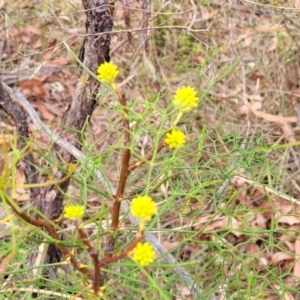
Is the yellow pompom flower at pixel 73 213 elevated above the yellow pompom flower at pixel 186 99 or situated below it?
below

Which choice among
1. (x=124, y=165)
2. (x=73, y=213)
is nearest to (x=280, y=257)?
(x=124, y=165)

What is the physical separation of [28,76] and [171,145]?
6.07ft

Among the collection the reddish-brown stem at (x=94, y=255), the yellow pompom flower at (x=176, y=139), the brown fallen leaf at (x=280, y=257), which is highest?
the yellow pompom flower at (x=176, y=139)

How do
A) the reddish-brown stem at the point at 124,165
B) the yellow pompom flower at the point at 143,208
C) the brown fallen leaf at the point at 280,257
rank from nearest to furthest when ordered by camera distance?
1. the yellow pompom flower at the point at 143,208
2. the reddish-brown stem at the point at 124,165
3. the brown fallen leaf at the point at 280,257

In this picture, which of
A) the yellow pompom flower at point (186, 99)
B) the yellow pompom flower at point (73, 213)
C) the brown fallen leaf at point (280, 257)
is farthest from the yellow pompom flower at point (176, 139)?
the brown fallen leaf at point (280, 257)

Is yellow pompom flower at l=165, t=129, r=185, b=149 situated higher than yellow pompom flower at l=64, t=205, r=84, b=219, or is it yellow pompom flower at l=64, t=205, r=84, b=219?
yellow pompom flower at l=165, t=129, r=185, b=149

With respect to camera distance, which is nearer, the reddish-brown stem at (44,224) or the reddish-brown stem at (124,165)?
the reddish-brown stem at (44,224)

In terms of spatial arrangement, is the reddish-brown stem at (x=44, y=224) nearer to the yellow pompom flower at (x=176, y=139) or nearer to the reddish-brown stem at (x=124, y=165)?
the reddish-brown stem at (x=124, y=165)

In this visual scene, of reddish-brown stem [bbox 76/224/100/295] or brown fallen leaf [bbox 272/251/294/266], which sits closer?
reddish-brown stem [bbox 76/224/100/295]

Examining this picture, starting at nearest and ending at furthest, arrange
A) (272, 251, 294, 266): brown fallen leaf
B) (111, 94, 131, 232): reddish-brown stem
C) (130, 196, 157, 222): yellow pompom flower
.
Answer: (130, 196, 157, 222): yellow pompom flower
(111, 94, 131, 232): reddish-brown stem
(272, 251, 294, 266): brown fallen leaf

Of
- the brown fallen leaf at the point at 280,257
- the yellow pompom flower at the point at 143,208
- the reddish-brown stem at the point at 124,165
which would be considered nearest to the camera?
the yellow pompom flower at the point at 143,208

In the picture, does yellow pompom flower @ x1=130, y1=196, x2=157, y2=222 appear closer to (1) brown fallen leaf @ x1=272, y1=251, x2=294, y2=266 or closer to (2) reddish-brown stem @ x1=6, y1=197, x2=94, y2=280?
(2) reddish-brown stem @ x1=6, y1=197, x2=94, y2=280

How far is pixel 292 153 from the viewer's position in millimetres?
2119

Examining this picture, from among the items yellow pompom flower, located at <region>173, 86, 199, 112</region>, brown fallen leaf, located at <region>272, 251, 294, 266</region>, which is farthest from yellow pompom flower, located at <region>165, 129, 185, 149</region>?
brown fallen leaf, located at <region>272, 251, 294, 266</region>
